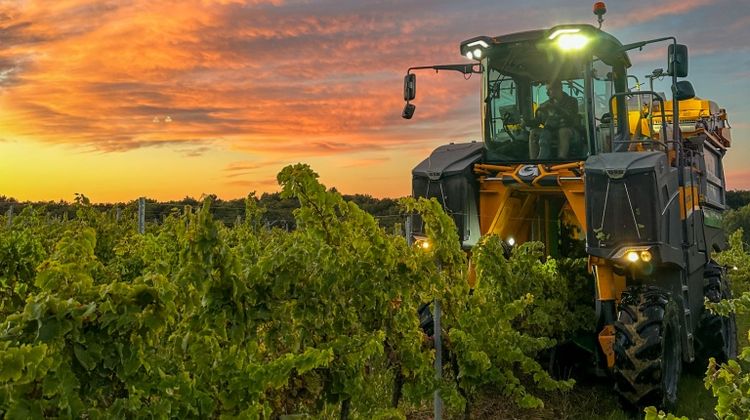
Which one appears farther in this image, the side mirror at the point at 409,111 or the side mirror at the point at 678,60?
the side mirror at the point at 409,111

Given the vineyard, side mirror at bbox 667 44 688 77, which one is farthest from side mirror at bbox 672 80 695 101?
the vineyard

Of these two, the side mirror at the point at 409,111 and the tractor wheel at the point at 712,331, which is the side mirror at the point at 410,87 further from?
the tractor wheel at the point at 712,331

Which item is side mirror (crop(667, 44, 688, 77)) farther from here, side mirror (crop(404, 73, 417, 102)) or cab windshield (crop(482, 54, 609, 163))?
side mirror (crop(404, 73, 417, 102))

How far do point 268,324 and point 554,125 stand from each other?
436 cm

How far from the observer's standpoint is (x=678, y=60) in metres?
6.30

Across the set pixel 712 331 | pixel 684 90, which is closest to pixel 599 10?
pixel 684 90

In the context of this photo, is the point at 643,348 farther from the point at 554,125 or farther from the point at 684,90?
the point at 684,90

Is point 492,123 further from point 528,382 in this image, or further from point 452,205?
point 528,382

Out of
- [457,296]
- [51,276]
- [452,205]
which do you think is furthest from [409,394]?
[452,205]

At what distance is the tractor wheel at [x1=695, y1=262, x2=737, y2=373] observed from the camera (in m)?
7.67

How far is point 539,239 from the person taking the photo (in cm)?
764

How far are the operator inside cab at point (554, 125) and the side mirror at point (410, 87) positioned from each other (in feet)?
4.14

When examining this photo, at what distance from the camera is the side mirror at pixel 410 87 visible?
7337 mm

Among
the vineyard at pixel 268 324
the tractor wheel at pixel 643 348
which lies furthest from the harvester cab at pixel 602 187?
the vineyard at pixel 268 324
